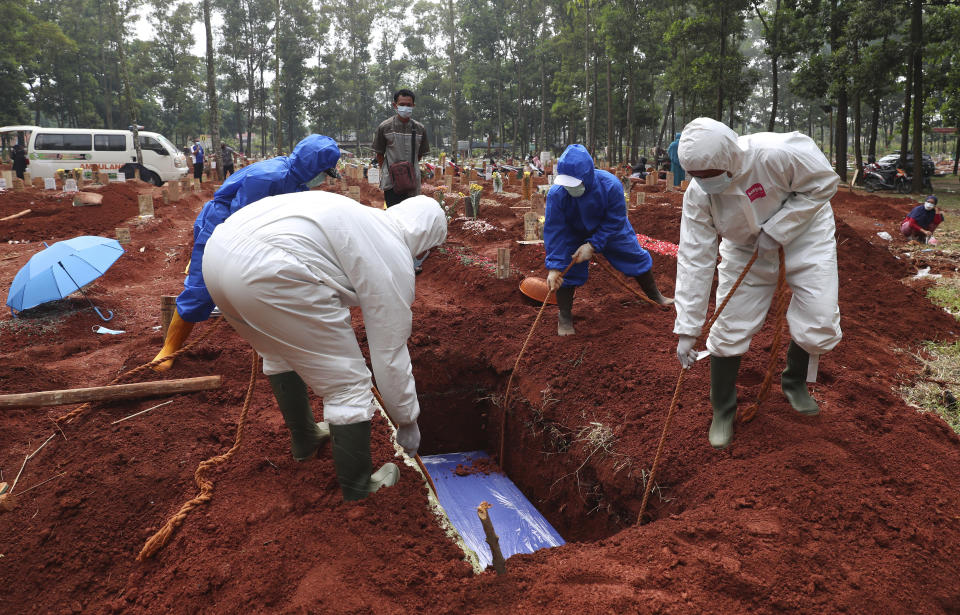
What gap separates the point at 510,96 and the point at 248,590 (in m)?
45.1

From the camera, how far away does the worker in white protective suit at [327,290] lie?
2240 mm

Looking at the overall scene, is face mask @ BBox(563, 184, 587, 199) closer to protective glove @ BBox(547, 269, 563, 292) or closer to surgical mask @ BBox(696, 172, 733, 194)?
protective glove @ BBox(547, 269, 563, 292)

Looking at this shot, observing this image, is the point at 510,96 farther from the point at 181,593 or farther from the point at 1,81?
the point at 181,593

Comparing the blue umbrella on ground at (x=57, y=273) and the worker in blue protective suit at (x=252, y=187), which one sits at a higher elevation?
the worker in blue protective suit at (x=252, y=187)

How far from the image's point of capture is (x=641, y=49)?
27.2 m

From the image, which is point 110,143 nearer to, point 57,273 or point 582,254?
point 57,273

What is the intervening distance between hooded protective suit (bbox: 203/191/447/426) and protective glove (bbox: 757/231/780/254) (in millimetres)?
1730

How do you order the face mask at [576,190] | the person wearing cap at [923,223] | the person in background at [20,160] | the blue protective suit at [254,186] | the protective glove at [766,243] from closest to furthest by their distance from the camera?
the protective glove at [766,243], the blue protective suit at [254,186], the face mask at [576,190], the person wearing cap at [923,223], the person in background at [20,160]

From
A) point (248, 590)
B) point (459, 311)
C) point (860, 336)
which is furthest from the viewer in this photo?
point (459, 311)

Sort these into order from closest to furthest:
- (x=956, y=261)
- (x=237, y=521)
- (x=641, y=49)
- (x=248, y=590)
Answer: (x=248, y=590)
(x=237, y=521)
(x=956, y=261)
(x=641, y=49)

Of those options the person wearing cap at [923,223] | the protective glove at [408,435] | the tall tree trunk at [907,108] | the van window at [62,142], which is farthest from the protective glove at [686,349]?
the van window at [62,142]

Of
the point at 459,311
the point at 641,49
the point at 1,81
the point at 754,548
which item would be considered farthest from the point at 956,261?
the point at 1,81

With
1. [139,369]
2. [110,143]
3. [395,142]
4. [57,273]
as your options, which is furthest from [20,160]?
[139,369]

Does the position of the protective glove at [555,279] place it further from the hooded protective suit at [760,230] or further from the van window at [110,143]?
the van window at [110,143]
